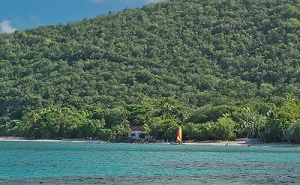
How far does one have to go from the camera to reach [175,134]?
369ft

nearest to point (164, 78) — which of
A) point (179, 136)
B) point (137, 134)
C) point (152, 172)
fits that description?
point (137, 134)

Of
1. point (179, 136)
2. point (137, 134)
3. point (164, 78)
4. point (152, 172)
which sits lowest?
point (152, 172)

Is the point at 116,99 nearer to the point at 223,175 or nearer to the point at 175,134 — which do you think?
the point at 175,134

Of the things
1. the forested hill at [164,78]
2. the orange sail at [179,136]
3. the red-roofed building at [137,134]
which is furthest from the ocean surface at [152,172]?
the forested hill at [164,78]

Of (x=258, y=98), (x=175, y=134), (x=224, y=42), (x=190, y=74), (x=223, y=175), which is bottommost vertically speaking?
(x=223, y=175)

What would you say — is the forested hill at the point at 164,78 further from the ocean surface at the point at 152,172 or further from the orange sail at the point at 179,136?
the ocean surface at the point at 152,172

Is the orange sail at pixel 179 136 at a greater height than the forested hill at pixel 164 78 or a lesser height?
lesser

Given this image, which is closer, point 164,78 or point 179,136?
point 179,136

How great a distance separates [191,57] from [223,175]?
5605 inches

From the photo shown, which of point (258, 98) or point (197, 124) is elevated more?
point (258, 98)

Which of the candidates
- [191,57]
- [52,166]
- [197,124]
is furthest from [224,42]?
[52,166]

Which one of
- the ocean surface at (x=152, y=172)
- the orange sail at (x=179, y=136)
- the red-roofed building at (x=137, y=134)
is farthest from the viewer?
the red-roofed building at (x=137, y=134)

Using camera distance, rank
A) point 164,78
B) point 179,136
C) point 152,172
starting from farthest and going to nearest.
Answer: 1. point 164,78
2. point 179,136
3. point 152,172

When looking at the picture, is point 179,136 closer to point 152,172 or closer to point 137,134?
point 137,134
